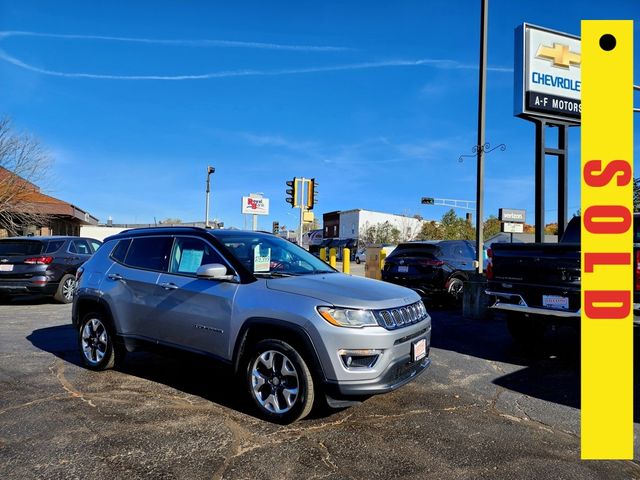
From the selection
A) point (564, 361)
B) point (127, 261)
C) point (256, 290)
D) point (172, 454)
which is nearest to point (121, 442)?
point (172, 454)

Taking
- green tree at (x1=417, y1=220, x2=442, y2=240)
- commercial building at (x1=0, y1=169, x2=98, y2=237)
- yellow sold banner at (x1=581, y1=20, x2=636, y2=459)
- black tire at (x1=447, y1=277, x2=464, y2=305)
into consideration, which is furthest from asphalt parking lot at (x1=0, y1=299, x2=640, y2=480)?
green tree at (x1=417, y1=220, x2=442, y2=240)

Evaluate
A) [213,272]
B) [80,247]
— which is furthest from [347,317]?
[80,247]

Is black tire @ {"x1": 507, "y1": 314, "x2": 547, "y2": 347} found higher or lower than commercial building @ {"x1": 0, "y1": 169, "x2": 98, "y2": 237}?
lower

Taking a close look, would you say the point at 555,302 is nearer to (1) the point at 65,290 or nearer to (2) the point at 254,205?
(1) the point at 65,290

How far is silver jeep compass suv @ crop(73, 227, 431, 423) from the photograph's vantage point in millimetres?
3623

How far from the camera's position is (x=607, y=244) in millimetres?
1009

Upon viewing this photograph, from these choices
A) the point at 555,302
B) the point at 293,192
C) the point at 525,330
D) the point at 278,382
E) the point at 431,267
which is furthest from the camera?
the point at 293,192

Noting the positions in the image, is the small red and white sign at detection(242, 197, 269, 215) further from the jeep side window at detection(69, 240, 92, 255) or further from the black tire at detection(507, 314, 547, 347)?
the black tire at detection(507, 314, 547, 347)

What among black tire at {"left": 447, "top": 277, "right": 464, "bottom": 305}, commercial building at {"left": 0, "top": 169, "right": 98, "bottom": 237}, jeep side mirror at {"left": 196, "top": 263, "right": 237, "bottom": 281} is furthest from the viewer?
commercial building at {"left": 0, "top": 169, "right": 98, "bottom": 237}

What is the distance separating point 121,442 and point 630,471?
11.9ft

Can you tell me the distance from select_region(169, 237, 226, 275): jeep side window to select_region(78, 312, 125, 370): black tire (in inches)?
47.1

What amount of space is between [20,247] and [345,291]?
987 centimetres

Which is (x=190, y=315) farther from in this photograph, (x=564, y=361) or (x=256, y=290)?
(x=564, y=361)

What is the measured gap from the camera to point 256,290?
407 cm
